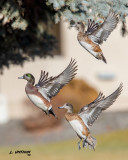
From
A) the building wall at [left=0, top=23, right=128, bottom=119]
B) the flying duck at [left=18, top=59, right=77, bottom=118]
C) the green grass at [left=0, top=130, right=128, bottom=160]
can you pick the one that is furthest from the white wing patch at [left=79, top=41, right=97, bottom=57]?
the building wall at [left=0, top=23, right=128, bottom=119]

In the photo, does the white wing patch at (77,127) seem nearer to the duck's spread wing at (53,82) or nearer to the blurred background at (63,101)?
the duck's spread wing at (53,82)

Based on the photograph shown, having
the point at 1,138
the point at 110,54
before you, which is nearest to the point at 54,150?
the point at 1,138

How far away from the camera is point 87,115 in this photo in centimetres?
300

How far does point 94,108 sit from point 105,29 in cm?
51

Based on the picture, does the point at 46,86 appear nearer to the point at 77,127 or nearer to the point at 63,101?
the point at 77,127

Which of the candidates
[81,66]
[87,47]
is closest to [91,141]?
[87,47]

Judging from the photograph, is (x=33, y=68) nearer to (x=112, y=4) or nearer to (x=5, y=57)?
(x=5, y=57)

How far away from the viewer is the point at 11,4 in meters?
5.34

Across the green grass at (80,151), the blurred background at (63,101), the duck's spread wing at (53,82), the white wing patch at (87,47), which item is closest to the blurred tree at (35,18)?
the white wing patch at (87,47)

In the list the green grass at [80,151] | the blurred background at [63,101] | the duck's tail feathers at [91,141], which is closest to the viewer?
the duck's tail feathers at [91,141]

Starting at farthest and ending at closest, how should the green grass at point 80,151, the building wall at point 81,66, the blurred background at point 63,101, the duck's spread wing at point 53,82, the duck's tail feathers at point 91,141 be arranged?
the building wall at point 81,66 → the blurred background at point 63,101 → the green grass at point 80,151 → the duck's spread wing at point 53,82 → the duck's tail feathers at point 91,141

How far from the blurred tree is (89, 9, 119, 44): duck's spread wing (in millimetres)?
857

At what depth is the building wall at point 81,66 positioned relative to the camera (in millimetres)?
18812

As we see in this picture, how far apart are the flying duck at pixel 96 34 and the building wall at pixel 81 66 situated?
15.6 metres
